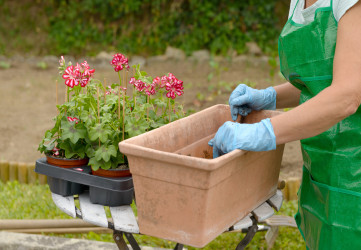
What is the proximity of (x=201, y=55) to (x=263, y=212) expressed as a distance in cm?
583

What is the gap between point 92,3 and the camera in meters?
8.27

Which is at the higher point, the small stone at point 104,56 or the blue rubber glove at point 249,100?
the blue rubber glove at point 249,100

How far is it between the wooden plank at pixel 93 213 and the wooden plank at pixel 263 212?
1.73 feet

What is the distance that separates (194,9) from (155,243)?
5267 millimetres

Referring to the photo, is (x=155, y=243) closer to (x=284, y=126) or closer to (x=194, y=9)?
(x=284, y=126)

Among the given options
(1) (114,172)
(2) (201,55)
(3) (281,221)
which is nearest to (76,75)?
(1) (114,172)

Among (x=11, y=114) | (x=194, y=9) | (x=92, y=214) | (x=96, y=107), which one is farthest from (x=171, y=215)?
(x=194, y=9)

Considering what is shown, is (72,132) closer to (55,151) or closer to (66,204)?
(55,151)

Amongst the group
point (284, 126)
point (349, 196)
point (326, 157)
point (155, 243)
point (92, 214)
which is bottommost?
point (155, 243)

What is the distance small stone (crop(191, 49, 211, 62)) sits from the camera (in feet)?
25.0

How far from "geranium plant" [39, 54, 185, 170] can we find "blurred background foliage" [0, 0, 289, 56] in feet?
18.0

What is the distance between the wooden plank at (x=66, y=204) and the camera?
1.94m

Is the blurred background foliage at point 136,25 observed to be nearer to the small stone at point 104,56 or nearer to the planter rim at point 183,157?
the small stone at point 104,56

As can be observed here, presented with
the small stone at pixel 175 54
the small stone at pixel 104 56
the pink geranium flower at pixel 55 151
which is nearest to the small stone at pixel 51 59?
the small stone at pixel 104 56
